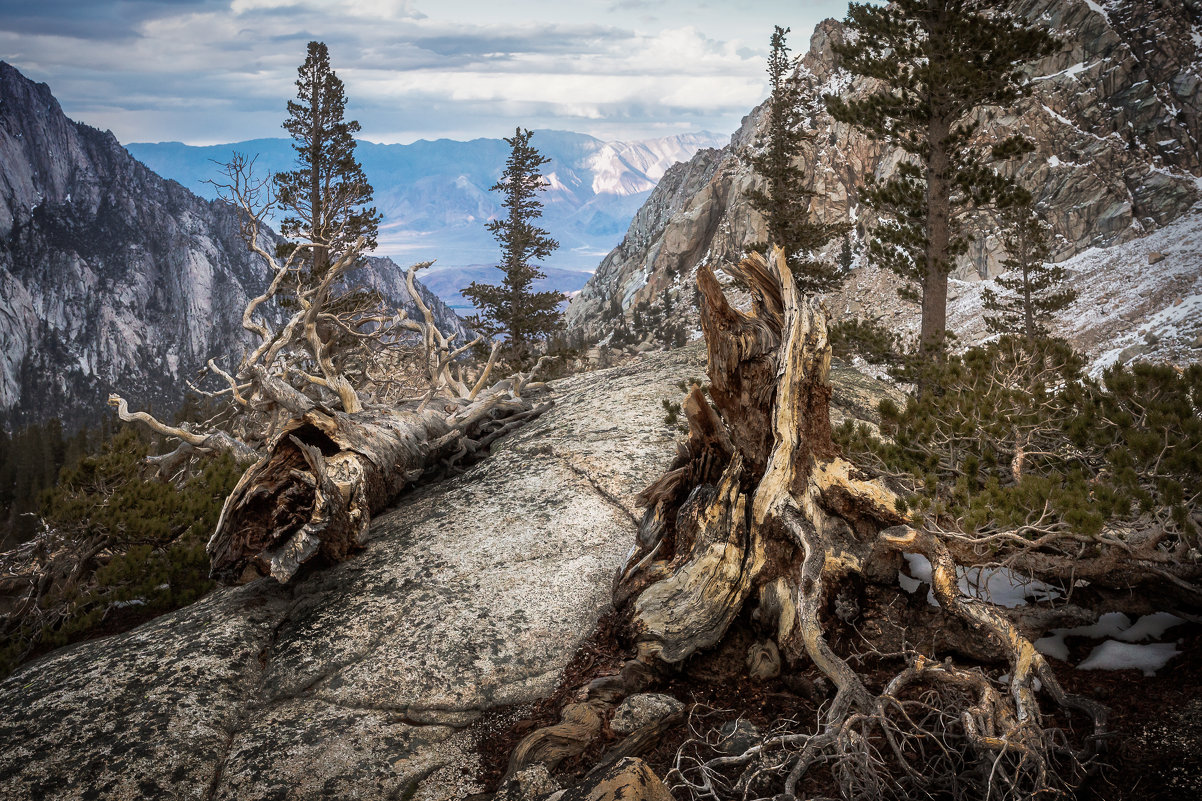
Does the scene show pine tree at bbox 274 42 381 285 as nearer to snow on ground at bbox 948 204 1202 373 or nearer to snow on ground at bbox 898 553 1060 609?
snow on ground at bbox 898 553 1060 609

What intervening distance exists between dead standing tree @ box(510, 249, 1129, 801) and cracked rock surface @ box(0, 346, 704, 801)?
0.79 metres

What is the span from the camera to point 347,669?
206 inches

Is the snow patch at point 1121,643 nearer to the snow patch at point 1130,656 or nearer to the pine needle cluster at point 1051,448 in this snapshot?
the snow patch at point 1130,656

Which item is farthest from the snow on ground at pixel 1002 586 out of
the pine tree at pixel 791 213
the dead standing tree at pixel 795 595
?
the pine tree at pixel 791 213

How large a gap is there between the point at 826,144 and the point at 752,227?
55.0ft

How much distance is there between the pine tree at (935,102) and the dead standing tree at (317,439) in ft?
32.1

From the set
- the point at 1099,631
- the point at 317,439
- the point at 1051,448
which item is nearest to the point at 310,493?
the point at 317,439

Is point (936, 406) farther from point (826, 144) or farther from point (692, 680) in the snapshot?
point (826, 144)

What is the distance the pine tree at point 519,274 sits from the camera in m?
30.4

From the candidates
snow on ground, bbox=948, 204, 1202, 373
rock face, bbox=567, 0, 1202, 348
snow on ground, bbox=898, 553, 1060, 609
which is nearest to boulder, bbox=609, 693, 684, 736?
snow on ground, bbox=898, 553, 1060, 609

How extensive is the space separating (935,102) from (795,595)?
13.8m

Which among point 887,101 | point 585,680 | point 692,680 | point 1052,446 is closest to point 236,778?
point 585,680

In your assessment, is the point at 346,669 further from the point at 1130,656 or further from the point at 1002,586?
the point at 1130,656

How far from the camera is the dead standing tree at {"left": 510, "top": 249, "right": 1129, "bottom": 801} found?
3502 mm
